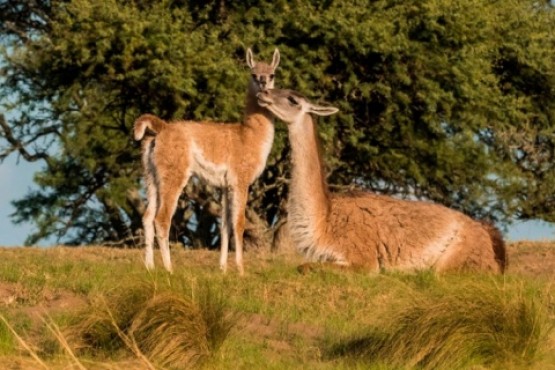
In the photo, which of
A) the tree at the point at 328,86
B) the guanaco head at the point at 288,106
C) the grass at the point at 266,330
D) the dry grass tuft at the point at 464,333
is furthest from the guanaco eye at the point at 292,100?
the tree at the point at 328,86

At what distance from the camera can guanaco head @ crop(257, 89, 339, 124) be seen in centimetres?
1375

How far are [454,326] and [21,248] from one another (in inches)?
366

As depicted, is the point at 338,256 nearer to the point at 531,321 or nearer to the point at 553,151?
the point at 531,321

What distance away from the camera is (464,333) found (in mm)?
8883

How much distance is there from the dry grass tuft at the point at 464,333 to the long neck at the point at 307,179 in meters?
4.22

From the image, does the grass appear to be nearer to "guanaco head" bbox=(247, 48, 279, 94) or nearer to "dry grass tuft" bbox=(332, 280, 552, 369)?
"dry grass tuft" bbox=(332, 280, 552, 369)

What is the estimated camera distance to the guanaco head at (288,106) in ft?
45.1

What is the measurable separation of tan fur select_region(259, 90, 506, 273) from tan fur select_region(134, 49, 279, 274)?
0.98 meters

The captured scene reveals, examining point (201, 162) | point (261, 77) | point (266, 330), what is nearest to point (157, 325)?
point (266, 330)

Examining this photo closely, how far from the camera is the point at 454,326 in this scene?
29.2 feet

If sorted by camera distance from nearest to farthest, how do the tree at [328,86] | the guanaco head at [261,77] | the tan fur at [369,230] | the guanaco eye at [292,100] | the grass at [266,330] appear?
the grass at [266,330], the tan fur at [369,230], the guanaco eye at [292,100], the guanaco head at [261,77], the tree at [328,86]

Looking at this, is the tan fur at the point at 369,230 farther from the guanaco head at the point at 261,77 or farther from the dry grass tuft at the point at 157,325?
the dry grass tuft at the point at 157,325

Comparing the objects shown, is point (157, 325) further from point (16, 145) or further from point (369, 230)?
point (16, 145)

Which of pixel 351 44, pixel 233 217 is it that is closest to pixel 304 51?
pixel 351 44
